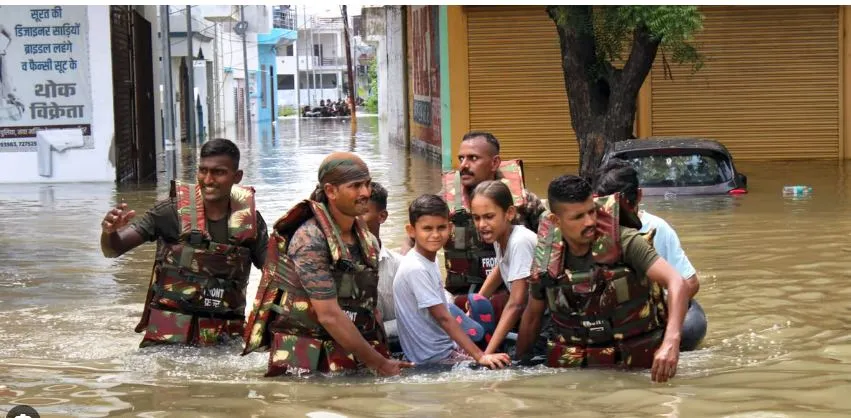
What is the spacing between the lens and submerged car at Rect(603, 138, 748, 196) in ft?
50.6

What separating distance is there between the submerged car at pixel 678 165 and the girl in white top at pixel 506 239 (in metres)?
8.82

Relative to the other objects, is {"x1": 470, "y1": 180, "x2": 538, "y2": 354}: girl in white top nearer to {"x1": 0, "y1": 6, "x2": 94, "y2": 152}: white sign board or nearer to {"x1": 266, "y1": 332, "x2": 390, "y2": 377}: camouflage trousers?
{"x1": 266, "y1": 332, "x2": 390, "y2": 377}: camouflage trousers

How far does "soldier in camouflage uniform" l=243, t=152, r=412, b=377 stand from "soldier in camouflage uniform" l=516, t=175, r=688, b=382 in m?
0.82

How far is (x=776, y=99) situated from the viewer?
2416 cm

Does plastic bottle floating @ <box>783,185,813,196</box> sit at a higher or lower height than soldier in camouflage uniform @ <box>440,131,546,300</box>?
lower

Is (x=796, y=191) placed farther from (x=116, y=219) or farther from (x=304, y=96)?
(x=304, y=96)

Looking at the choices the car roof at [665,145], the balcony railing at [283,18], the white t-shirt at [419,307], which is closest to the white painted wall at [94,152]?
the car roof at [665,145]

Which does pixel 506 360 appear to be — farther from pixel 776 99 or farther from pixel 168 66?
pixel 168 66

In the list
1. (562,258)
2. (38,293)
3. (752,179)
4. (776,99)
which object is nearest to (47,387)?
(562,258)

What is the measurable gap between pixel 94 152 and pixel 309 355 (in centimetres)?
1583

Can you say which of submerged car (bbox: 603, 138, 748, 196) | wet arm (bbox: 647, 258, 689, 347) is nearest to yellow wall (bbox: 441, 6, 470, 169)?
submerged car (bbox: 603, 138, 748, 196)

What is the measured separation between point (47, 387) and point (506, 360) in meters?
2.37

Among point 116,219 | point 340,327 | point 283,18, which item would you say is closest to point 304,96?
point 283,18

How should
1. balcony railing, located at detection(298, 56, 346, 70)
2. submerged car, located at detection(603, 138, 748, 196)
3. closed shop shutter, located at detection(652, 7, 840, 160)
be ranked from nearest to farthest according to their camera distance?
1. submerged car, located at detection(603, 138, 748, 196)
2. closed shop shutter, located at detection(652, 7, 840, 160)
3. balcony railing, located at detection(298, 56, 346, 70)
